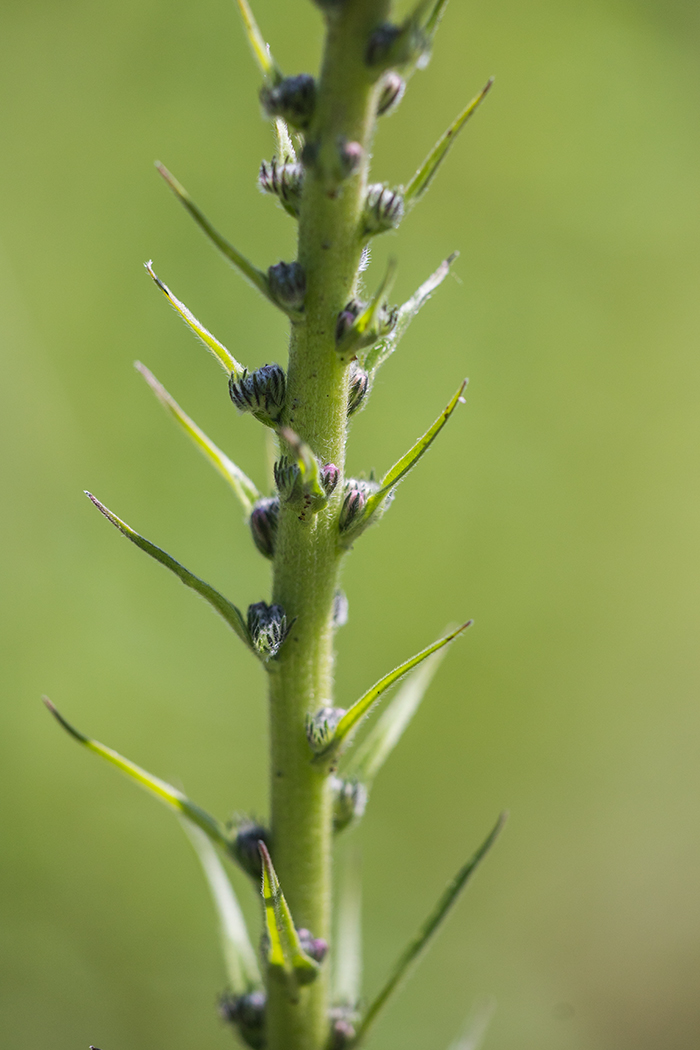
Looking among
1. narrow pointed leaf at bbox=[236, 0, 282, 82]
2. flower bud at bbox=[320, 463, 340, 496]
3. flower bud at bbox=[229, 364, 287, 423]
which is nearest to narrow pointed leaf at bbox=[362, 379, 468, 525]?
flower bud at bbox=[320, 463, 340, 496]

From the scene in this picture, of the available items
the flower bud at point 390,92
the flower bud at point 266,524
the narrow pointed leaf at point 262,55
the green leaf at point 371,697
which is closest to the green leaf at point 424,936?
the green leaf at point 371,697

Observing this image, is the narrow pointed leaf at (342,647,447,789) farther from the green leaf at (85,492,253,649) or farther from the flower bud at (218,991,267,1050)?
the flower bud at (218,991,267,1050)

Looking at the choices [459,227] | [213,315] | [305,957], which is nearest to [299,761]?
[305,957]

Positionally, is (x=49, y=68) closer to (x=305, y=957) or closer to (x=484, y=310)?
(x=484, y=310)

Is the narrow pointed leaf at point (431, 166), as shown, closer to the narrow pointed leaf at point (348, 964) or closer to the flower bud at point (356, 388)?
the flower bud at point (356, 388)

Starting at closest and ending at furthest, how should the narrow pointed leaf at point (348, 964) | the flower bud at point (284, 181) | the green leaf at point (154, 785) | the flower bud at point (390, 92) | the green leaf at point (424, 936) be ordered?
the flower bud at point (390, 92) < the flower bud at point (284, 181) < the green leaf at point (154, 785) < the green leaf at point (424, 936) < the narrow pointed leaf at point (348, 964)

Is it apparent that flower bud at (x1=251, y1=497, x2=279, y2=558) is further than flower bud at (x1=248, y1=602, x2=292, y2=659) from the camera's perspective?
Yes
